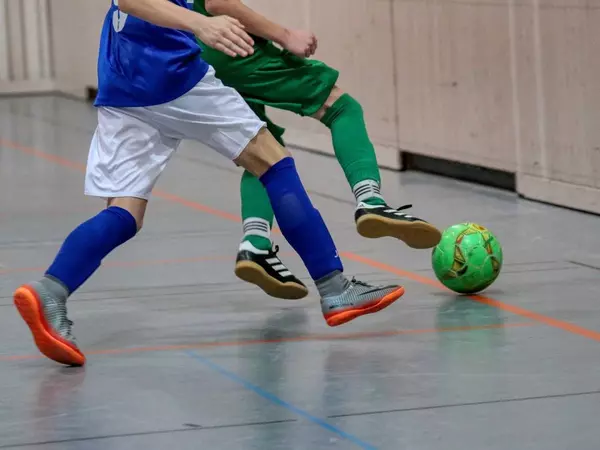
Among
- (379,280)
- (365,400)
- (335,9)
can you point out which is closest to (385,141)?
(335,9)

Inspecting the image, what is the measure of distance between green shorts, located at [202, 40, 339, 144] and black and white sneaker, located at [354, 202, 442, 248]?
0.51 m

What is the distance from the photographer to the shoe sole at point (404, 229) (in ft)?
15.5

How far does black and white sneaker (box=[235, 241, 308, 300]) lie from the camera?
16.6ft

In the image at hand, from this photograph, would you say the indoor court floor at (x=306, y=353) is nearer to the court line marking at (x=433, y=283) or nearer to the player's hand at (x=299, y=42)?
the court line marking at (x=433, y=283)

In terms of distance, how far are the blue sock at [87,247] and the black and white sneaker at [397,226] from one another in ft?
2.90

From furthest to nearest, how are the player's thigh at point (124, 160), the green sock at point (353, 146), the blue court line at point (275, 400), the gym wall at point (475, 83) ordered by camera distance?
the gym wall at point (475, 83), the green sock at point (353, 146), the player's thigh at point (124, 160), the blue court line at point (275, 400)

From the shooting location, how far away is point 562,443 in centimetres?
331

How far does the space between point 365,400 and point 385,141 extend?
19.7ft

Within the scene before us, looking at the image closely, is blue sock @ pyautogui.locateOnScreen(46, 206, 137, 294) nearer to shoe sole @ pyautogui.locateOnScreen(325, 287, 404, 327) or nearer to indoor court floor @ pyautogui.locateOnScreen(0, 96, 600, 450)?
indoor court floor @ pyautogui.locateOnScreen(0, 96, 600, 450)

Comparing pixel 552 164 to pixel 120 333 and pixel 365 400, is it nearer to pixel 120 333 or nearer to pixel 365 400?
pixel 120 333

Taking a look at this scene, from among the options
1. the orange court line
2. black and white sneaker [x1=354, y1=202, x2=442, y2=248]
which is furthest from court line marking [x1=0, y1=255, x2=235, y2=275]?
the orange court line

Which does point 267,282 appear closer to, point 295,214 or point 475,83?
point 295,214

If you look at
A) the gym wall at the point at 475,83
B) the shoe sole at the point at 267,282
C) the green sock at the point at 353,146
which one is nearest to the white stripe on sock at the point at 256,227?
the shoe sole at the point at 267,282

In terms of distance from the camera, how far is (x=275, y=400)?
3.81m
